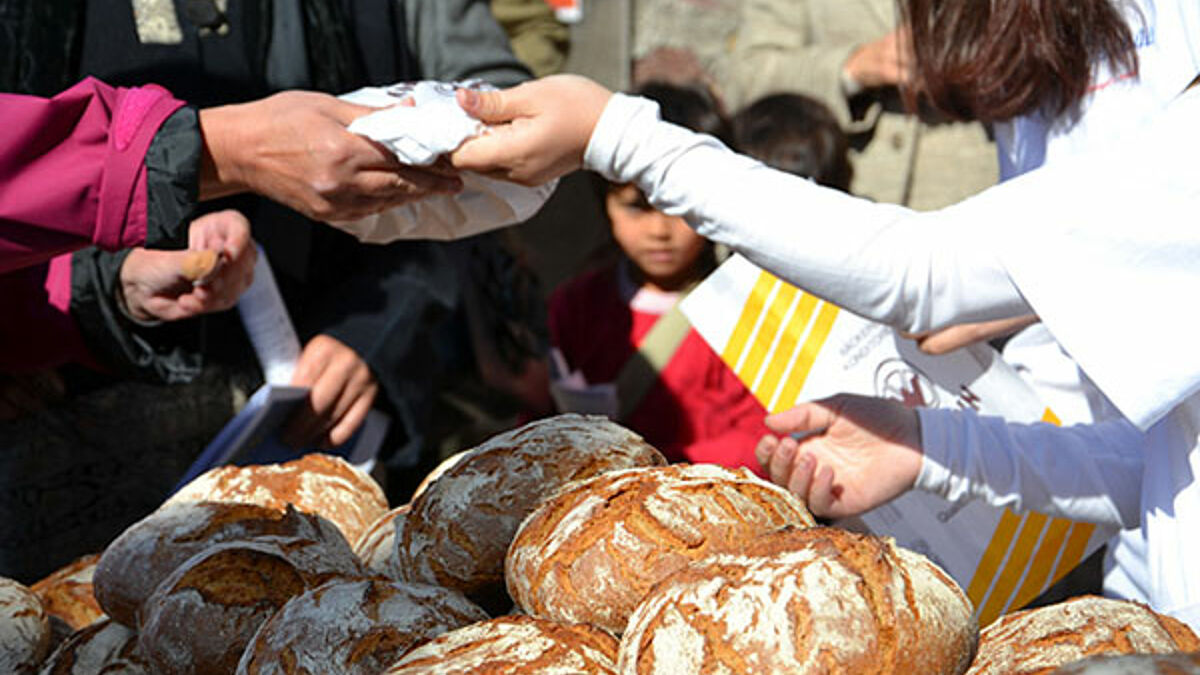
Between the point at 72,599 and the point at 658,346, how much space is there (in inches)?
61.6

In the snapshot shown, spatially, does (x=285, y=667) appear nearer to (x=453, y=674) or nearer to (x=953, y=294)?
(x=453, y=674)

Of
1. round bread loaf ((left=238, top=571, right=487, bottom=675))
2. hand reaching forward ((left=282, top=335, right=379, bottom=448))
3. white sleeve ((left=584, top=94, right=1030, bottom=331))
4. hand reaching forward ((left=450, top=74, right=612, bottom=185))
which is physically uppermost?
hand reaching forward ((left=450, top=74, right=612, bottom=185))

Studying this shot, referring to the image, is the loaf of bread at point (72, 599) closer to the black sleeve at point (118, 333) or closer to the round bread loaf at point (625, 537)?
the black sleeve at point (118, 333)

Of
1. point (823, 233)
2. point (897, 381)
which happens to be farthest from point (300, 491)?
point (897, 381)

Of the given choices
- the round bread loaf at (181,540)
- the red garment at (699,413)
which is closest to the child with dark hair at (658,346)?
the red garment at (699,413)

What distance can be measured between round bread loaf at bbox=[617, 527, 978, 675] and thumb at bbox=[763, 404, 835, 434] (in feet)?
2.42

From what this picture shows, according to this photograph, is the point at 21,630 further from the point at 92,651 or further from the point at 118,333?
the point at 118,333

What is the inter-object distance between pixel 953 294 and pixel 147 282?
1.37m

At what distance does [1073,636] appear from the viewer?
0.99 meters

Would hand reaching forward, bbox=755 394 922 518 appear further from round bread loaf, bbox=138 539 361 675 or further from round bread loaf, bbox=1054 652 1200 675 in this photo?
round bread loaf, bbox=1054 652 1200 675

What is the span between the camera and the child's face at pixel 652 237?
112 inches

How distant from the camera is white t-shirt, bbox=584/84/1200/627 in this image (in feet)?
4.17

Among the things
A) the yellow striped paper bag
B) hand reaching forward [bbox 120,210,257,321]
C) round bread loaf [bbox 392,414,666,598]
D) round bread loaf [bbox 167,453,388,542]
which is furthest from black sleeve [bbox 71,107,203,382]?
the yellow striped paper bag

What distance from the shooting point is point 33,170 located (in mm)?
1494
